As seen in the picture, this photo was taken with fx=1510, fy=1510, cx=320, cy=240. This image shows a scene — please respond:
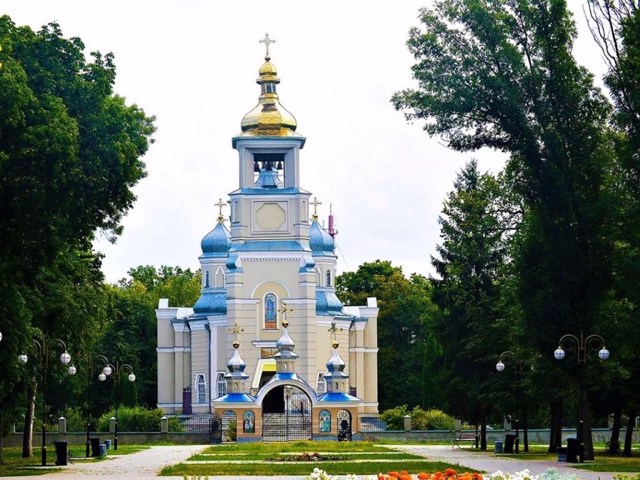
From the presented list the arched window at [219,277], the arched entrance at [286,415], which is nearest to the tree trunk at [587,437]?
the arched entrance at [286,415]

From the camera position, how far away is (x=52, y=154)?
111ft

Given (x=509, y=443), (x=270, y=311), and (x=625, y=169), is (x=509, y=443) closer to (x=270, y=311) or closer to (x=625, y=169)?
(x=625, y=169)

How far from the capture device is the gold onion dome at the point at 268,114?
81.9 metres

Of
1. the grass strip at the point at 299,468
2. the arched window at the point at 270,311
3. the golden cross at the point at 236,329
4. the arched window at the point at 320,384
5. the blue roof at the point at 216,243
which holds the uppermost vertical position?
the blue roof at the point at 216,243

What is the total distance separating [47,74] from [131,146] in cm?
278

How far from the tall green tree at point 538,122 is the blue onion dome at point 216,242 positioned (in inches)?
1786

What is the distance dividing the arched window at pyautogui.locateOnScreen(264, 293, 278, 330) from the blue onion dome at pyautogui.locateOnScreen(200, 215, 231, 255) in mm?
6946

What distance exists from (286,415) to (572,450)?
29.8m

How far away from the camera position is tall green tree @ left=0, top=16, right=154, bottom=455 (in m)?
33.8

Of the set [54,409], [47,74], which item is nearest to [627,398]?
[47,74]

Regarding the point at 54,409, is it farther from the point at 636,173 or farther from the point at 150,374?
the point at 636,173

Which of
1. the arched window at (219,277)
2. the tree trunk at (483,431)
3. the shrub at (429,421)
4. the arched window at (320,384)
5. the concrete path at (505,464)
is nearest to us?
the concrete path at (505,464)

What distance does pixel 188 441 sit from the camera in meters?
65.8

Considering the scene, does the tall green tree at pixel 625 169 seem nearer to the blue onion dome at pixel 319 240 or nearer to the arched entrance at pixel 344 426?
the arched entrance at pixel 344 426
